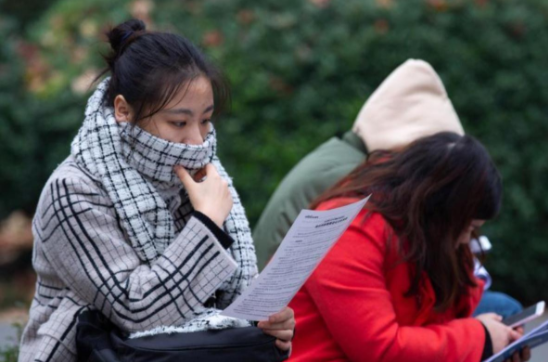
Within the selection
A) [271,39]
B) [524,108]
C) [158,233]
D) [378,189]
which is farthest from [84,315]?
[524,108]

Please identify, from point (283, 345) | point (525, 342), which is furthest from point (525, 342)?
point (283, 345)

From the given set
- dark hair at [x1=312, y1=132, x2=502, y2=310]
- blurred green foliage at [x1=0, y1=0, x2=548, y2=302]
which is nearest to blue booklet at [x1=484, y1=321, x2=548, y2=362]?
dark hair at [x1=312, y1=132, x2=502, y2=310]

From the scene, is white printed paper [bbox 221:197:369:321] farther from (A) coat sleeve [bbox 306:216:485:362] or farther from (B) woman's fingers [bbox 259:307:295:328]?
(A) coat sleeve [bbox 306:216:485:362]

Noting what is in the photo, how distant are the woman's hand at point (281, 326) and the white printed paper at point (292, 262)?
0.23ft

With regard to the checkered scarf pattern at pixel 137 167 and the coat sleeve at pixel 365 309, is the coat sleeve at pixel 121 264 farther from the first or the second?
the coat sleeve at pixel 365 309

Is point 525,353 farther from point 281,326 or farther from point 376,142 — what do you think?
point 376,142

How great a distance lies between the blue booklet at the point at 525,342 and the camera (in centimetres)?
317

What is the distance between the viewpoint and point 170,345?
2.51 meters

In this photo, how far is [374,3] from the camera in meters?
5.93

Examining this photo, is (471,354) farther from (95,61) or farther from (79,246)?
(95,61)

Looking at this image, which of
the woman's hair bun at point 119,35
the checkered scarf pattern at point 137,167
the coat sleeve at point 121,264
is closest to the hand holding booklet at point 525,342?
the coat sleeve at point 121,264

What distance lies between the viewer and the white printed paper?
246cm

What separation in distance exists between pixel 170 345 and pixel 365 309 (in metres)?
0.80

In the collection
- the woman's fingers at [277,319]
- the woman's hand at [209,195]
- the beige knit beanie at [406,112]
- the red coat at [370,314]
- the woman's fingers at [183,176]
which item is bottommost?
the red coat at [370,314]
